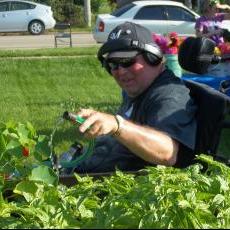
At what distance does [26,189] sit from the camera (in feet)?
6.71

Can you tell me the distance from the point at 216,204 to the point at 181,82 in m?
1.41

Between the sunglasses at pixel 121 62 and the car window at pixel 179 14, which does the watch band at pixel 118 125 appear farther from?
the car window at pixel 179 14

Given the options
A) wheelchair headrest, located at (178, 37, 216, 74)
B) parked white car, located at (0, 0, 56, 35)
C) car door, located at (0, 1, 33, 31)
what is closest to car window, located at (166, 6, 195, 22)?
parked white car, located at (0, 0, 56, 35)

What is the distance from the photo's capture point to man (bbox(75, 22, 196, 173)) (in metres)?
2.77

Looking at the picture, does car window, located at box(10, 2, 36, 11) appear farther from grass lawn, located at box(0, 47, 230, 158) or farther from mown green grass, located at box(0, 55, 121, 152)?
mown green grass, located at box(0, 55, 121, 152)

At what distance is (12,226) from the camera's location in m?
1.65

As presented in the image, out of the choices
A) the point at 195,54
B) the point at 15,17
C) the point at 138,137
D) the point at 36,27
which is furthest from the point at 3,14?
the point at 138,137

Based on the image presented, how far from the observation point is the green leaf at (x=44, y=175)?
2.07m

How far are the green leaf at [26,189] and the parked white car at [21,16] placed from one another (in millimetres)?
23810

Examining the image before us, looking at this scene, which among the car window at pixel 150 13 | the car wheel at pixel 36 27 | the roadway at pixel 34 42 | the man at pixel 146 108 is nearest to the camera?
the man at pixel 146 108

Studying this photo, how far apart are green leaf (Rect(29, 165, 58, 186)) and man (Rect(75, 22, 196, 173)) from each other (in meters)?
0.56

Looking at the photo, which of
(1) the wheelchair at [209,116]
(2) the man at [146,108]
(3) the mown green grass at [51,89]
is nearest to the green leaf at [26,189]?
(2) the man at [146,108]

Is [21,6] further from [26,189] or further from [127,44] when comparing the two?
[26,189]

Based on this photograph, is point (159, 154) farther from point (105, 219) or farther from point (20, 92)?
point (20, 92)
